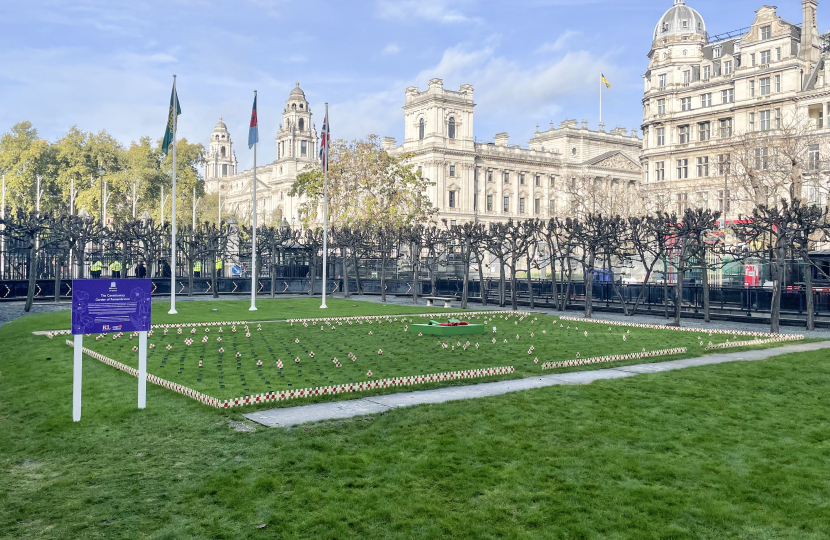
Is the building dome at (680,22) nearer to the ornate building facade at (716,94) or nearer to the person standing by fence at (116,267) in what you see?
the ornate building facade at (716,94)

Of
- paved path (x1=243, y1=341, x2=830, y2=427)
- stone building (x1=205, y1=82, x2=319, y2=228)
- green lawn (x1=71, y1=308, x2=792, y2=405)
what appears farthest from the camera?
stone building (x1=205, y1=82, x2=319, y2=228)

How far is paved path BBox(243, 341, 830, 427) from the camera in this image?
1026cm

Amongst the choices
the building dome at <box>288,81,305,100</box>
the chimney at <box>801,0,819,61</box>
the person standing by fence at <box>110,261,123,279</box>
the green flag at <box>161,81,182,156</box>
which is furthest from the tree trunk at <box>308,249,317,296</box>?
the building dome at <box>288,81,305,100</box>

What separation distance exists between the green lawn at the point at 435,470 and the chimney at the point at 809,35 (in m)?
61.4

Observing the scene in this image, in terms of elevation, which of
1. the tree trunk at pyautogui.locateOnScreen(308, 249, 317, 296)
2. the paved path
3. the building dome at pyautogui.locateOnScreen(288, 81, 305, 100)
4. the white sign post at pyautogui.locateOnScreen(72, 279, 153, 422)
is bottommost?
the paved path

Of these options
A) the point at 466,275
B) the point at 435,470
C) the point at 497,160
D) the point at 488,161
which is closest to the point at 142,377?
the point at 435,470

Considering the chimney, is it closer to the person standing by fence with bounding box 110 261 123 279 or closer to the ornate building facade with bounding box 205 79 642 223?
the ornate building facade with bounding box 205 79 642 223

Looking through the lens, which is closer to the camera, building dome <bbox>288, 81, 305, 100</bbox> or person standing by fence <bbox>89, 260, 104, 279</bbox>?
person standing by fence <bbox>89, 260, 104, 279</bbox>

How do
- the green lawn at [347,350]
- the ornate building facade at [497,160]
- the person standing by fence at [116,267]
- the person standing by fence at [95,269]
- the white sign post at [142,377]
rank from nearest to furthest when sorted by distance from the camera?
the white sign post at [142,377] → the green lawn at [347,350] → the person standing by fence at [95,269] → the person standing by fence at [116,267] → the ornate building facade at [497,160]

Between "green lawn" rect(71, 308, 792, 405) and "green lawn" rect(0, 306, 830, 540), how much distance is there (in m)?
2.31

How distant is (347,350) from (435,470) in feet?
33.3

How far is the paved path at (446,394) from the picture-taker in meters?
10.3

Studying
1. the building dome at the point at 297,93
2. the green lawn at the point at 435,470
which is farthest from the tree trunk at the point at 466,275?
the building dome at the point at 297,93

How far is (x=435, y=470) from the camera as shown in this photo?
309 inches
